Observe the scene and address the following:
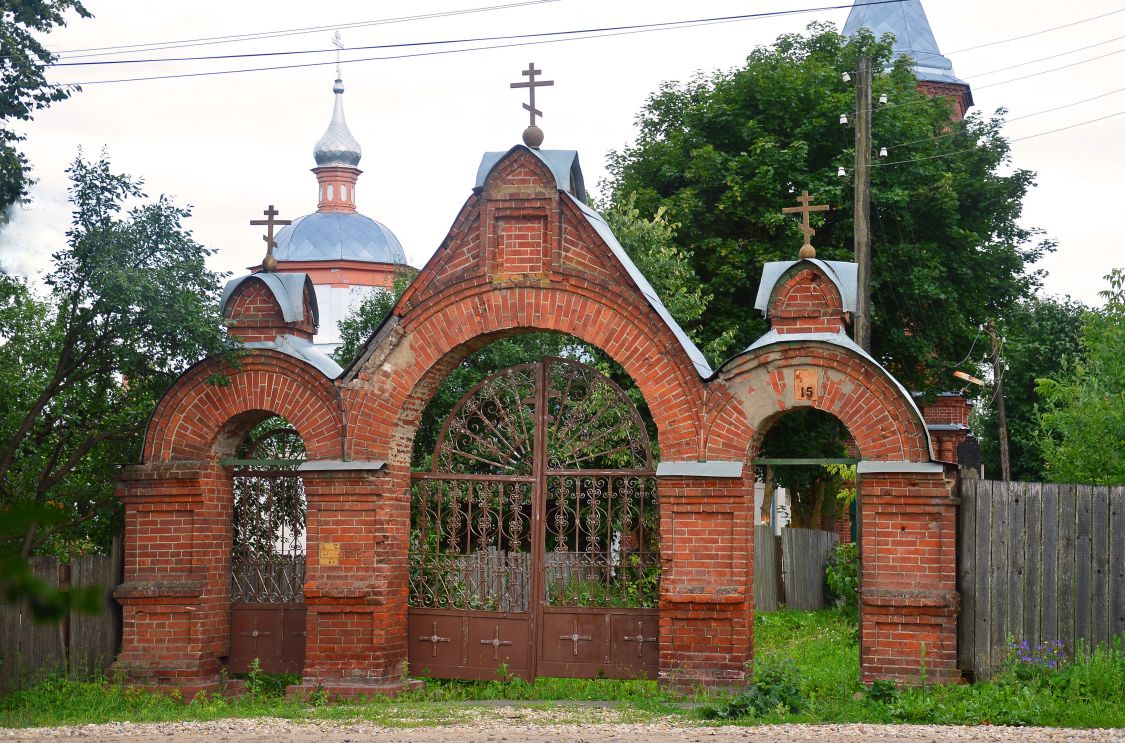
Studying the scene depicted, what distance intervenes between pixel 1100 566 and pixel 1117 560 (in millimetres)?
137

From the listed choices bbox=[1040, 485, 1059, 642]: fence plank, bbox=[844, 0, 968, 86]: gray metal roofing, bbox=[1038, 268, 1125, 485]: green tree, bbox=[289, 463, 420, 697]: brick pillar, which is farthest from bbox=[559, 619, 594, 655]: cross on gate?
bbox=[844, 0, 968, 86]: gray metal roofing

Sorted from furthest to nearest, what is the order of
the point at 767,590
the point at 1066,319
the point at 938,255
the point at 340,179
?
the point at 340,179 < the point at 1066,319 < the point at 938,255 < the point at 767,590

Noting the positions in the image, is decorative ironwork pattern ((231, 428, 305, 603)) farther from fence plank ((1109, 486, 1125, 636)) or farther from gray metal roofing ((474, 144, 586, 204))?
fence plank ((1109, 486, 1125, 636))

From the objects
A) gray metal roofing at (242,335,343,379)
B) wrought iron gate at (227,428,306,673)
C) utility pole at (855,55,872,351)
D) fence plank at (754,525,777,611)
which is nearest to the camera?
gray metal roofing at (242,335,343,379)

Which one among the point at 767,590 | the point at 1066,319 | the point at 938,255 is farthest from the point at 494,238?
the point at 1066,319

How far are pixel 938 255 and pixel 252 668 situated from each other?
16968mm

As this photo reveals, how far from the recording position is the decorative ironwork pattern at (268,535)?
11828 mm

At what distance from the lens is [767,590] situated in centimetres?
2152

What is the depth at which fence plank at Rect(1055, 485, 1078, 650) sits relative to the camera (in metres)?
9.95

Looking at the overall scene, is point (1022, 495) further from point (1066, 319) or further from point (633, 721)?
point (1066, 319)

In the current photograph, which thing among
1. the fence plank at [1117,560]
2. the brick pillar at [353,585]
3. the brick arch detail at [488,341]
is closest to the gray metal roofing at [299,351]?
the brick arch detail at [488,341]

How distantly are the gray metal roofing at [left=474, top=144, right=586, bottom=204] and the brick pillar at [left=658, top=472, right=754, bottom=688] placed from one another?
2.81 meters

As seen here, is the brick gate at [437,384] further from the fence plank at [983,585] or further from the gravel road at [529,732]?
the gravel road at [529,732]

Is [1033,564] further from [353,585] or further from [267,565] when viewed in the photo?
[267,565]
